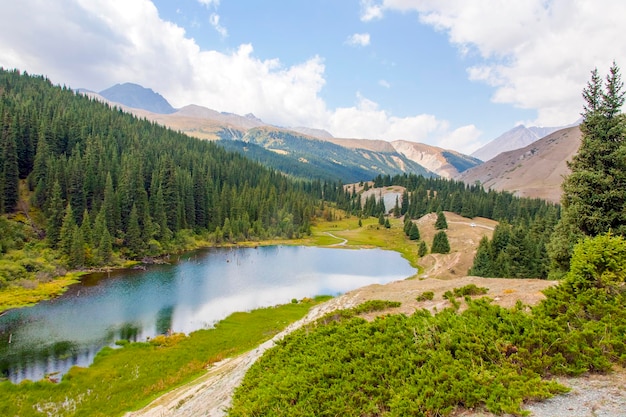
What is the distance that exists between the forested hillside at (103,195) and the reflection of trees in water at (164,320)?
1065 inches

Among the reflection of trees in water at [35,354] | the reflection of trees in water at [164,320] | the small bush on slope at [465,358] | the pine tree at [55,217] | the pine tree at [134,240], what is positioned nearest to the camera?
the small bush on slope at [465,358]

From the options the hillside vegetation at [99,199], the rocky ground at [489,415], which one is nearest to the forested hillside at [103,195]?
the hillside vegetation at [99,199]

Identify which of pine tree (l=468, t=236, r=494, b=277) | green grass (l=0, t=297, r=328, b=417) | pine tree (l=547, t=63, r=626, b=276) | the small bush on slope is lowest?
green grass (l=0, t=297, r=328, b=417)

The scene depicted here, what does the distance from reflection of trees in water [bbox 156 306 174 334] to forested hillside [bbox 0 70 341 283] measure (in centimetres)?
2704

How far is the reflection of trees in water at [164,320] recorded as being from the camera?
43281 millimetres

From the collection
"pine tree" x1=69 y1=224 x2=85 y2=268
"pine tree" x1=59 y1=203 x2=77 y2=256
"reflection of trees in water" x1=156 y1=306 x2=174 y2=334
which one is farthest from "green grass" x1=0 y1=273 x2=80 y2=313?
"reflection of trees in water" x1=156 y1=306 x2=174 y2=334

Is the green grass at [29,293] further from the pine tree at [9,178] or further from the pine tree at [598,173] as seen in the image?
the pine tree at [598,173]

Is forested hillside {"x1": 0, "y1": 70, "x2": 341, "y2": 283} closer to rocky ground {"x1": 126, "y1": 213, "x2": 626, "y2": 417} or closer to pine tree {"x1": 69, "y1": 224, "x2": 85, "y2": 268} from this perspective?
pine tree {"x1": 69, "y1": 224, "x2": 85, "y2": 268}

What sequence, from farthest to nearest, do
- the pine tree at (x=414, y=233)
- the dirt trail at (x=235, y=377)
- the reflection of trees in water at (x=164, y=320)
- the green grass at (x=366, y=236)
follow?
the pine tree at (x=414, y=233) < the green grass at (x=366, y=236) < the reflection of trees in water at (x=164, y=320) < the dirt trail at (x=235, y=377)

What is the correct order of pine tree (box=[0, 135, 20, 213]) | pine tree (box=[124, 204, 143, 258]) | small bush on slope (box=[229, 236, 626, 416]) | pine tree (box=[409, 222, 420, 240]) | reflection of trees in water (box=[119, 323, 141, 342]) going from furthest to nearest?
pine tree (box=[409, 222, 420, 240])
pine tree (box=[124, 204, 143, 258])
pine tree (box=[0, 135, 20, 213])
reflection of trees in water (box=[119, 323, 141, 342])
small bush on slope (box=[229, 236, 626, 416])

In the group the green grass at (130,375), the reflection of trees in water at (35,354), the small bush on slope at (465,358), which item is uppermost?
the small bush on slope at (465,358)

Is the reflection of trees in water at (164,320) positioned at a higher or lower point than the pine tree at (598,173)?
lower

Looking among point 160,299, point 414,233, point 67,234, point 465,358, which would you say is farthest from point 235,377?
point 414,233

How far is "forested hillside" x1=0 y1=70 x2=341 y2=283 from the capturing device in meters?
75.9
